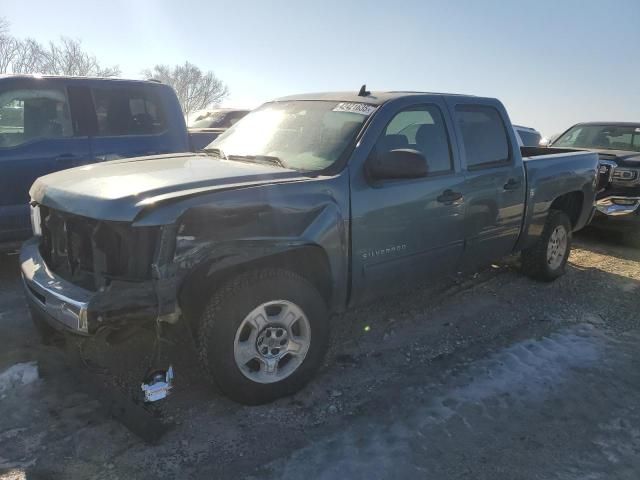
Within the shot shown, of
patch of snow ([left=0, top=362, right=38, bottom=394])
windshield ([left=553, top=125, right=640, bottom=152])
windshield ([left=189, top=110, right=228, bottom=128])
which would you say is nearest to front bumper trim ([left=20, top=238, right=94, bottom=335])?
patch of snow ([left=0, top=362, right=38, bottom=394])

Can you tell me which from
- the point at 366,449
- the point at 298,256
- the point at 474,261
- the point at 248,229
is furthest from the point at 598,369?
the point at 248,229

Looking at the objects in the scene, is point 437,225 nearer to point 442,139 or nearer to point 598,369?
point 442,139

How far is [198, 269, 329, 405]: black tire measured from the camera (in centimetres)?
286

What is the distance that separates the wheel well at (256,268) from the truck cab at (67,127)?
3142 millimetres

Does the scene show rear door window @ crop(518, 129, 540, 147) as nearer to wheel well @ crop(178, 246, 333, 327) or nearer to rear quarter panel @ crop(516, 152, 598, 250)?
rear quarter panel @ crop(516, 152, 598, 250)

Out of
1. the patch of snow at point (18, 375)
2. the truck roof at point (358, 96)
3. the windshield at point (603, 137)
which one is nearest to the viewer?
the patch of snow at point (18, 375)

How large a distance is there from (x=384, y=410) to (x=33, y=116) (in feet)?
15.0

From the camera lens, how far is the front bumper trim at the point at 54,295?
2.64 m

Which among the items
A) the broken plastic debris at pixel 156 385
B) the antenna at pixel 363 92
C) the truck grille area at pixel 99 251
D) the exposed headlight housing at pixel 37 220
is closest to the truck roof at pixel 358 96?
the antenna at pixel 363 92

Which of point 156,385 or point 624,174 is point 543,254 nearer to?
point 624,174

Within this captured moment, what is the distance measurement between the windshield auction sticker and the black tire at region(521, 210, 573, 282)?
267 cm

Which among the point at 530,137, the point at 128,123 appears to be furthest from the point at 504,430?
the point at 530,137

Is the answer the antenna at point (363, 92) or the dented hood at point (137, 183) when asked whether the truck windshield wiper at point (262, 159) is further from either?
the antenna at point (363, 92)

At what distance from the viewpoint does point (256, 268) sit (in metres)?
3.05
